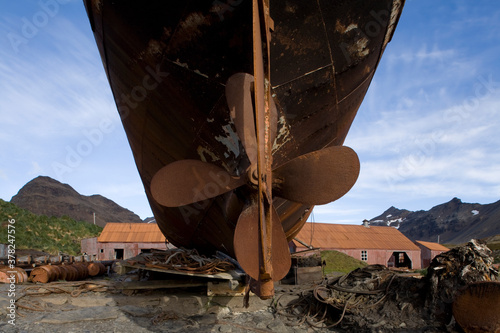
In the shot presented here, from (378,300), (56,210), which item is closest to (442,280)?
(378,300)

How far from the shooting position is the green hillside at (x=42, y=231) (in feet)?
78.8

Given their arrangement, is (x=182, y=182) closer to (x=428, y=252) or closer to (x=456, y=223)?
(x=428, y=252)

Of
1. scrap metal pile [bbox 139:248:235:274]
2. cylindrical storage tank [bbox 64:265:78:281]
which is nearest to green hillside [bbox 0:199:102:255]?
cylindrical storage tank [bbox 64:265:78:281]

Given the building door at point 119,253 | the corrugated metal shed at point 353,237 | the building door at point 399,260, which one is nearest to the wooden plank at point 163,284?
the corrugated metal shed at point 353,237

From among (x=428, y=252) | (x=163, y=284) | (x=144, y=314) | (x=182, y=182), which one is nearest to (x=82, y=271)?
(x=163, y=284)

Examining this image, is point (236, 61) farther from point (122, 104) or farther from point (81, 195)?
point (81, 195)

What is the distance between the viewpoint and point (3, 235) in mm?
22219

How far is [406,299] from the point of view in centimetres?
513

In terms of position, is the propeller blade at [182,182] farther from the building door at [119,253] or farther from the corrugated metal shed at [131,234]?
the building door at [119,253]

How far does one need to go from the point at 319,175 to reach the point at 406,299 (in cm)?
305

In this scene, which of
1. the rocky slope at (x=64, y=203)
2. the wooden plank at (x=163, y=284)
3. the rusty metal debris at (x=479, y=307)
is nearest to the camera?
the rusty metal debris at (x=479, y=307)

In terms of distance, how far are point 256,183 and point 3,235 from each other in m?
25.0

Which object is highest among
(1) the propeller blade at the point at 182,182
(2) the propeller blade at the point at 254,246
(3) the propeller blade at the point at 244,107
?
(3) the propeller blade at the point at 244,107

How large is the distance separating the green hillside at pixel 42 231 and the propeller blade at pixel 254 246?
78.5 ft
